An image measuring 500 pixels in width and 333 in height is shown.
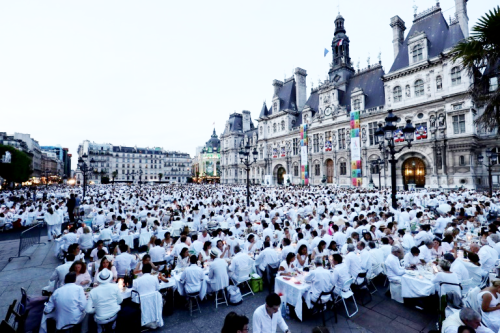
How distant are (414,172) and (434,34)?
1784cm

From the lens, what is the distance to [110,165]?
88000 mm

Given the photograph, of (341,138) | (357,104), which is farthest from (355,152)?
(357,104)

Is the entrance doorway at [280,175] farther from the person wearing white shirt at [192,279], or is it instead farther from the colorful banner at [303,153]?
the person wearing white shirt at [192,279]

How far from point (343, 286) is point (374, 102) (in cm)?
3743

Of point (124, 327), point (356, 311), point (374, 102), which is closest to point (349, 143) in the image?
point (374, 102)

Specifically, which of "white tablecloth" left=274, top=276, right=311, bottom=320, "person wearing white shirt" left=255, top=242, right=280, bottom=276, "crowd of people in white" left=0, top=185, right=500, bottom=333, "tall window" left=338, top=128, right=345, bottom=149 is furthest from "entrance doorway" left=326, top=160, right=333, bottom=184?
"white tablecloth" left=274, top=276, right=311, bottom=320

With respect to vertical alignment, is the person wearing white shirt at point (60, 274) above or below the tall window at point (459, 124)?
below

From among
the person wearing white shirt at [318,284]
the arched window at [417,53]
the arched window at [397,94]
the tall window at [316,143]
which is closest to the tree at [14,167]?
the tall window at [316,143]

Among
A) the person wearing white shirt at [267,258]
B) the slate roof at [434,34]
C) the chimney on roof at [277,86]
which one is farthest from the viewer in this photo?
the chimney on roof at [277,86]

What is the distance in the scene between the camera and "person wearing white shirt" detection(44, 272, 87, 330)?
13.9 feet

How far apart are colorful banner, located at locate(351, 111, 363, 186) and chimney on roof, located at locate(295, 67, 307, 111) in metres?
16.7

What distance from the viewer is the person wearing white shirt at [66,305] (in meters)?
4.23

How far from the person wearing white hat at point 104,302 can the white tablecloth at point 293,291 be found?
131 inches

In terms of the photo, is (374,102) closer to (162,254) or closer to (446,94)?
(446,94)
